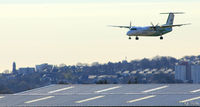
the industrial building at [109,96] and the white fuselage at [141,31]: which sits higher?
the white fuselage at [141,31]

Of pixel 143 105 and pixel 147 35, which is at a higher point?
pixel 147 35

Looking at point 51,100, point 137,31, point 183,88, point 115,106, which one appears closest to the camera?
point 115,106

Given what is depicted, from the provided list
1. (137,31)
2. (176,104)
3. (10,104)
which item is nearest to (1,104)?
(10,104)

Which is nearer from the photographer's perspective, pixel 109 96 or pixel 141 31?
pixel 109 96

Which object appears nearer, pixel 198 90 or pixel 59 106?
pixel 59 106

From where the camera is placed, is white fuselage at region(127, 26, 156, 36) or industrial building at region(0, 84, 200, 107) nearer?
industrial building at region(0, 84, 200, 107)

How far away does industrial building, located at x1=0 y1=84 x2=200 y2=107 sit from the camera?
13262 cm

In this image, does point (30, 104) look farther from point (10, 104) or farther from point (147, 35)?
point (147, 35)

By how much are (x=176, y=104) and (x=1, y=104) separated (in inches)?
1091

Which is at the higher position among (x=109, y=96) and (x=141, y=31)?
(x=141, y=31)

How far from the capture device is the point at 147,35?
19750 centimetres

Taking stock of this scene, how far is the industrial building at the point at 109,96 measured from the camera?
435 ft

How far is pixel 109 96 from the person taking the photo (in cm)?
13862

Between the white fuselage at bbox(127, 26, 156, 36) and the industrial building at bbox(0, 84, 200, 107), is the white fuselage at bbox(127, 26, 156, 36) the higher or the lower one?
the higher one
